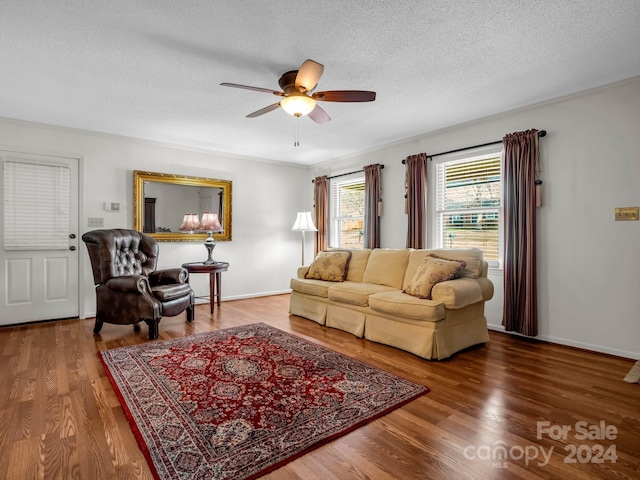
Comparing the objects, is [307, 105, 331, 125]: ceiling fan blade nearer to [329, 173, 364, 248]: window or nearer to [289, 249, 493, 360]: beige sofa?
[289, 249, 493, 360]: beige sofa

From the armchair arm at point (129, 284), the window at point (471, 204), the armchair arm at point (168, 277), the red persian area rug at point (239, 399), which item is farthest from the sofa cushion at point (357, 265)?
the armchair arm at point (129, 284)

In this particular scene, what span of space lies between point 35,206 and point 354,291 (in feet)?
13.0

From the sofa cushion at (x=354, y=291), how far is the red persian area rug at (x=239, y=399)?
662 millimetres

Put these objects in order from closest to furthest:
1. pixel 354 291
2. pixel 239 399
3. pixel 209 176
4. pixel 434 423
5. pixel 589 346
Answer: pixel 434 423 → pixel 239 399 → pixel 589 346 → pixel 354 291 → pixel 209 176

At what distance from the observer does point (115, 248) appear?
3.86 meters

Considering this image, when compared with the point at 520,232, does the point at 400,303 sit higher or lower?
lower

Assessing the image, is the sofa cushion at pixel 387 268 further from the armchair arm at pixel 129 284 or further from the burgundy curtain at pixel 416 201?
the armchair arm at pixel 129 284

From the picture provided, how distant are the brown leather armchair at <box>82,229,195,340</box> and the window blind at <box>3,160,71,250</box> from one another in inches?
31.7

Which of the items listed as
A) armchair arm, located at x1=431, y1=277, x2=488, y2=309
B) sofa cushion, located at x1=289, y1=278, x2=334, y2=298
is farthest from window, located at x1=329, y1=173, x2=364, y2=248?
armchair arm, located at x1=431, y1=277, x2=488, y2=309

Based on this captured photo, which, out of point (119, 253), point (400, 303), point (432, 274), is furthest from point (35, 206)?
point (432, 274)

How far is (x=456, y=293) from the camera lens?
2.90m

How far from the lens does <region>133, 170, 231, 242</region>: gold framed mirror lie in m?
4.77

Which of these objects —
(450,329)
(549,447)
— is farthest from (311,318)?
(549,447)

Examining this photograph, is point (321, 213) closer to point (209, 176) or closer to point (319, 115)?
point (209, 176)
